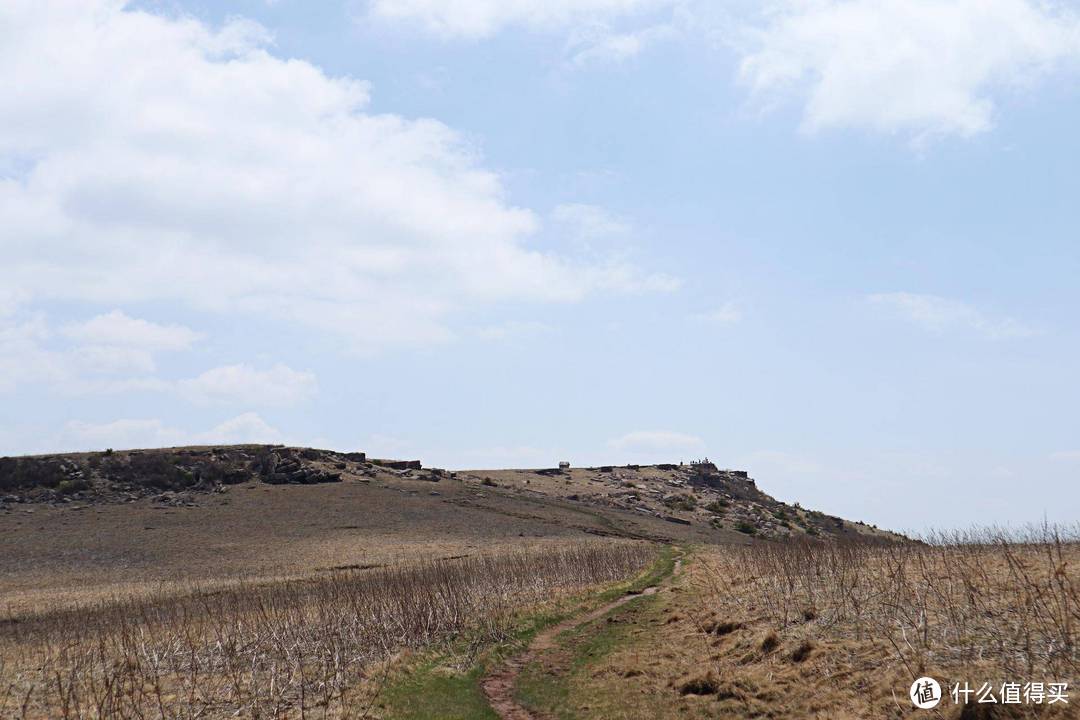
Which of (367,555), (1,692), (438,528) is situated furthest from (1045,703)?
(438,528)

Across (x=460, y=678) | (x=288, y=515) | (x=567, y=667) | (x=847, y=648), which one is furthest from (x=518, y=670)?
(x=288, y=515)

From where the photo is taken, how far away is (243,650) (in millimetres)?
23469

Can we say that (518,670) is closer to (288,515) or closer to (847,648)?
(847,648)

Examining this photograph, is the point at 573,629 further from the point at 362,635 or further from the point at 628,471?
the point at 628,471

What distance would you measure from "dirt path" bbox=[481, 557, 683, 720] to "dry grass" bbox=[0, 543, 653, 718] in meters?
1.60

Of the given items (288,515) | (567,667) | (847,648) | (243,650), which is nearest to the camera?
(847,648)

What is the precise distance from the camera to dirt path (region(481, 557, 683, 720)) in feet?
59.2

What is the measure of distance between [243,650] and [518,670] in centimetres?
812

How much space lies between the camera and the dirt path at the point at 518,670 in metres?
18.0

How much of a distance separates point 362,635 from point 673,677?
10.4 meters

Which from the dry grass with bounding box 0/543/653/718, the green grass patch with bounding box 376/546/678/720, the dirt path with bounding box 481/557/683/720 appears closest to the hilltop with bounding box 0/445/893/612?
the dry grass with bounding box 0/543/653/718

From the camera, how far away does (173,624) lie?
Result: 91.9ft

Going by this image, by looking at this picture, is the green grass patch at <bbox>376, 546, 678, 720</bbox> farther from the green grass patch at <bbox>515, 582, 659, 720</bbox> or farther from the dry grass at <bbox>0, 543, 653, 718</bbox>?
the dry grass at <bbox>0, 543, 653, 718</bbox>

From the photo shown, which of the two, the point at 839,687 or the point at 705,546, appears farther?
the point at 705,546
